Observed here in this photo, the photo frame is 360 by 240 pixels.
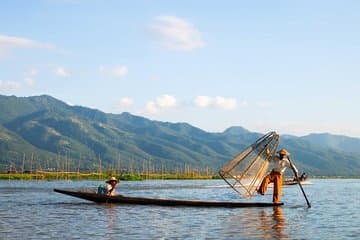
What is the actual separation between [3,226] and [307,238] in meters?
12.4

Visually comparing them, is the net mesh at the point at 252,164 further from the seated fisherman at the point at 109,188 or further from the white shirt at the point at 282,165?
the seated fisherman at the point at 109,188

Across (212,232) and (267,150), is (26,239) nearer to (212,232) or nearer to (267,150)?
(212,232)

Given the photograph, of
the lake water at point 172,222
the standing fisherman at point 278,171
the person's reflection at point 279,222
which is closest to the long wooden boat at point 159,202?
the lake water at point 172,222

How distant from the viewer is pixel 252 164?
114ft

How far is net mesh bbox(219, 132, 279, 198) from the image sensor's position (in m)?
34.6

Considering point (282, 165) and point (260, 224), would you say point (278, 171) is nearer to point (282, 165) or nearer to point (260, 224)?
point (282, 165)

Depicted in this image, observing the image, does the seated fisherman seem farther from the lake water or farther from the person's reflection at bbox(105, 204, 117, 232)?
the lake water

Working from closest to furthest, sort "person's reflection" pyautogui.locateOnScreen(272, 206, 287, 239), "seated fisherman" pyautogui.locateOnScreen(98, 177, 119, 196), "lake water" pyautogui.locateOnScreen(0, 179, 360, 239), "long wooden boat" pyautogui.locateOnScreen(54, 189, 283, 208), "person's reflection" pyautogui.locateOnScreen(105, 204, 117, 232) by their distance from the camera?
1. "lake water" pyautogui.locateOnScreen(0, 179, 360, 239)
2. "person's reflection" pyautogui.locateOnScreen(272, 206, 287, 239)
3. "person's reflection" pyautogui.locateOnScreen(105, 204, 117, 232)
4. "long wooden boat" pyautogui.locateOnScreen(54, 189, 283, 208)
5. "seated fisherman" pyautogui.locateOnScreen(98, 177, 119, 196)

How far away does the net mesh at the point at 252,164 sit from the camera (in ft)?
113

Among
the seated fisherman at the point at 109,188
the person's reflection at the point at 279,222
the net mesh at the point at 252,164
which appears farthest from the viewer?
the seated fisherman at the point at 109,188

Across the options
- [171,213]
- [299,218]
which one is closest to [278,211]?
[299,218]

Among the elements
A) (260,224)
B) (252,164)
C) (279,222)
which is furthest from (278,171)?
(260,224)

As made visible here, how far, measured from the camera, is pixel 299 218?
3011cm

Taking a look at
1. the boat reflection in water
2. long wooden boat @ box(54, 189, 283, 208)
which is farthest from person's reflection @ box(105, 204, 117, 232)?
the boat reflection in water
